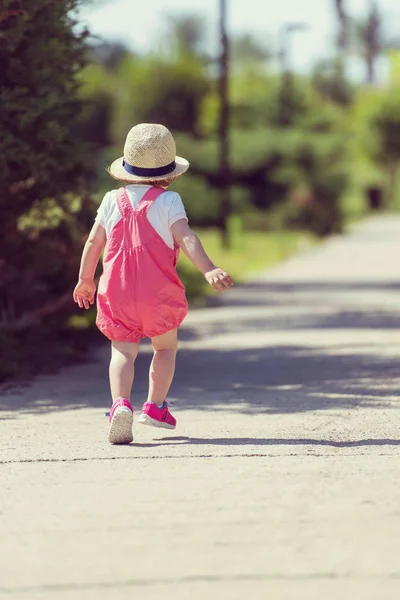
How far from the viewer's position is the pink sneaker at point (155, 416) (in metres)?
7.71

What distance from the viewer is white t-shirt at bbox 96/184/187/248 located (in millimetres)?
7660

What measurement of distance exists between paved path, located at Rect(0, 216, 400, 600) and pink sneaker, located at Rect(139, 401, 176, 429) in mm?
99

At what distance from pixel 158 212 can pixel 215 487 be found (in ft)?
6.10

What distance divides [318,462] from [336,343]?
22.4 ft

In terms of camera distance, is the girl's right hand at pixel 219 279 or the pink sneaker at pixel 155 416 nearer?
the girl's right hand at pixel 219 279

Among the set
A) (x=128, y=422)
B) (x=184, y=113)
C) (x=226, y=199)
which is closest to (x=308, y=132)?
(x=184, y=113)

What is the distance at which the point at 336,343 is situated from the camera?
13648 mm

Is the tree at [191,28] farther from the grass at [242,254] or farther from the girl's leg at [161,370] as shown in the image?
the girl's leg at [161,370]

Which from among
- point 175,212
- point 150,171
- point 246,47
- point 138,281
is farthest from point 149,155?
point 246,47

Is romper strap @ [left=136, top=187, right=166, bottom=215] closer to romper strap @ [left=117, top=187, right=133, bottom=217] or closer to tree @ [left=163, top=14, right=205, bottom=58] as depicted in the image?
romper strap @ [left=117, top=187, right=133, bottom=217]

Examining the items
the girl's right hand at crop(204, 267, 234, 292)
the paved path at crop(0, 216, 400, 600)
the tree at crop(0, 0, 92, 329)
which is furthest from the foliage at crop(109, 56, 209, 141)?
the girl's right hand at crop(204, 267, 234, 292)

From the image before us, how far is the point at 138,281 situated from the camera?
7645 mm

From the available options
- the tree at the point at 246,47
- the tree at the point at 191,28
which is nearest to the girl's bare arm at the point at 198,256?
the tree at the point at 191,28

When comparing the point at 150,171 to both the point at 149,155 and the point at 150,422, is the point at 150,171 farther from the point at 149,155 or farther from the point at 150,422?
the point at 150,422
